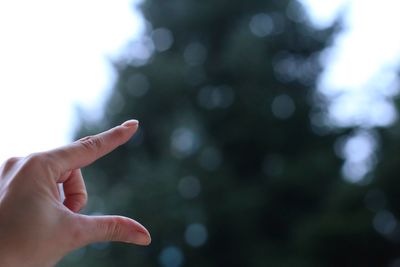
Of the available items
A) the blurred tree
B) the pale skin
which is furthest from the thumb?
the blurred tree

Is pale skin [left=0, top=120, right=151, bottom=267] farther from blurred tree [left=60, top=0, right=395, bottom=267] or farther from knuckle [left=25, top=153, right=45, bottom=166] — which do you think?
blurred tree [left=60, top=0, right=395, bottom=267]

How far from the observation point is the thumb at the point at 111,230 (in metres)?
0.55

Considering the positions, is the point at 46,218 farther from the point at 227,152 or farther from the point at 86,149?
the point at 227,152

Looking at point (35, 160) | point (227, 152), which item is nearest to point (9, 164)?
point (35, 160)

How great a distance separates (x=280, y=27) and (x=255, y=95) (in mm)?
531

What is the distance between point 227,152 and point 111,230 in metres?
3.17

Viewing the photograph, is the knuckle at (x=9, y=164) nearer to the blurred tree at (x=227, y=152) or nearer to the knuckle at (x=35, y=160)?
the knuckle at (x=35, y=160)

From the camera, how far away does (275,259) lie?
3434mm

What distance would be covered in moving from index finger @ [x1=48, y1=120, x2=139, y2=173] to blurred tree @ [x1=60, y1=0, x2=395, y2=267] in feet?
8.32

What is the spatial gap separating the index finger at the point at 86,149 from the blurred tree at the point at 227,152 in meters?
2.54

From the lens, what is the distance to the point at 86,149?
22.7 inches

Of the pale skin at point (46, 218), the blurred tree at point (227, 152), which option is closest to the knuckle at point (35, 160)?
the pale skin at point (46, 218)

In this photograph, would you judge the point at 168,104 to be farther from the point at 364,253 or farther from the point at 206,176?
the point at 364,253

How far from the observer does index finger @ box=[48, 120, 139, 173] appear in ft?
1.85
